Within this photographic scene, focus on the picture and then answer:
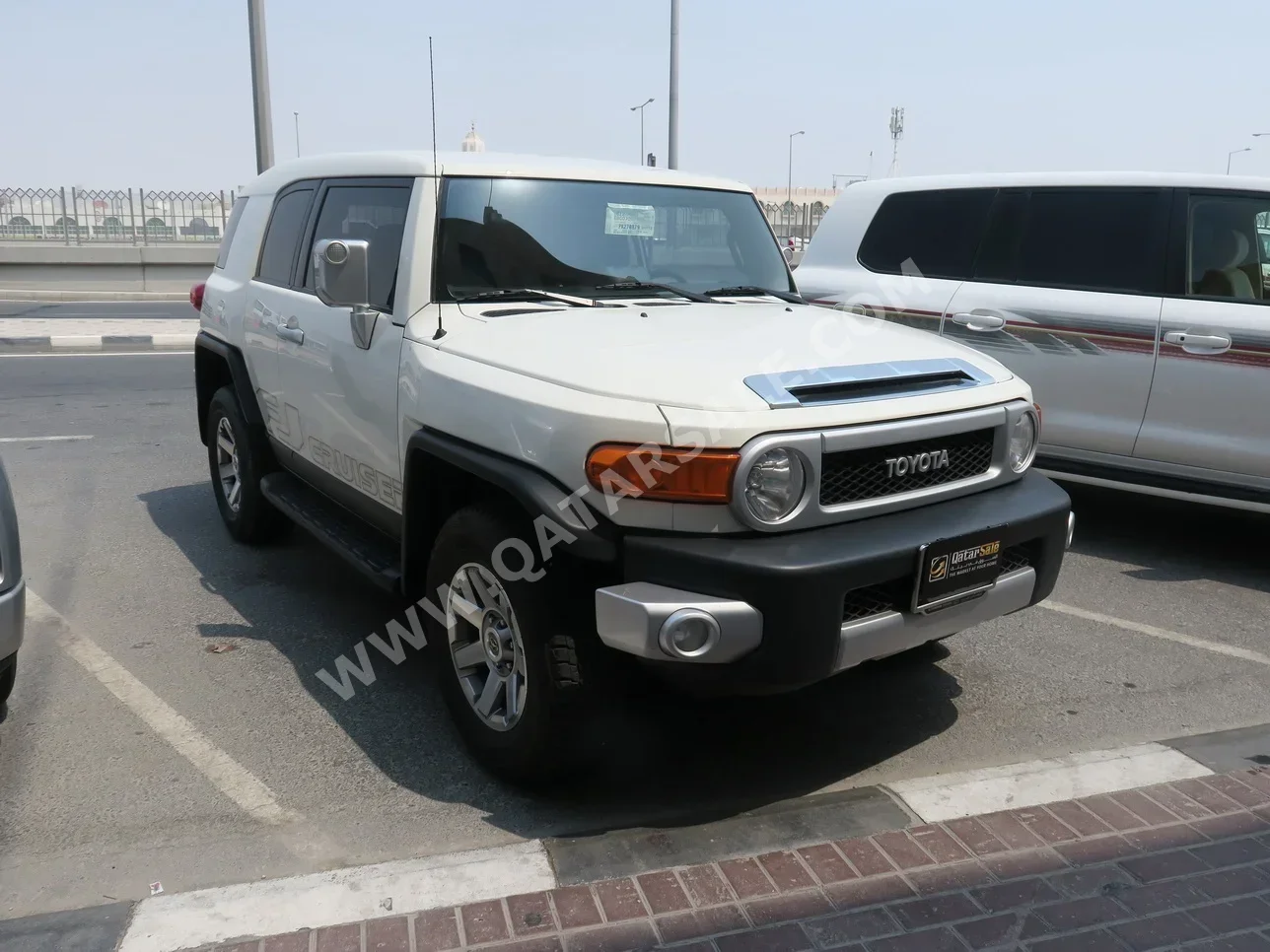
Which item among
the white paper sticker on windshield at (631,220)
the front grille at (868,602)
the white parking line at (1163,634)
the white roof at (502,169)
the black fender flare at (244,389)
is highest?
the white roof at (502,169)

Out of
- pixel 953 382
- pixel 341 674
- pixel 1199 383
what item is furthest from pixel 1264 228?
pixel 341 674

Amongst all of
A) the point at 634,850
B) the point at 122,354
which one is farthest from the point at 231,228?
the point at 122,354

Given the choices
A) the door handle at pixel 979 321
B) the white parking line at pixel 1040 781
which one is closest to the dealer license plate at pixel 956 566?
the white parking line at pixel 1040 781

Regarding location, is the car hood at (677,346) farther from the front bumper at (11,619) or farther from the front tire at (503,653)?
the front bumper at (11,619)

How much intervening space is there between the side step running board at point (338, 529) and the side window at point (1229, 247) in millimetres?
4029

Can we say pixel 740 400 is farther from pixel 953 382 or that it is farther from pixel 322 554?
pixel 322 554

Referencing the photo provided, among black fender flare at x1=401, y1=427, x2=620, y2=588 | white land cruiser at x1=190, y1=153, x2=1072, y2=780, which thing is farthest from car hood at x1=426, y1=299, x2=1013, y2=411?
black fender flare at x1=401, y1=427, x2=620, y2=588

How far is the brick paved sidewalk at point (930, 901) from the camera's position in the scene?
8.18 feet

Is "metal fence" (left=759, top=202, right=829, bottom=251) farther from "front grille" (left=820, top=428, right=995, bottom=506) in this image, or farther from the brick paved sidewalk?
the brick paved sidewalk

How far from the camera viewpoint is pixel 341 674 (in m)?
4.11

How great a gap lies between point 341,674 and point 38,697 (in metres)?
1.05

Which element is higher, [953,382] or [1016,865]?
[953,382]

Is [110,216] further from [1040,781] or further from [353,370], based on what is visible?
[1040,781]

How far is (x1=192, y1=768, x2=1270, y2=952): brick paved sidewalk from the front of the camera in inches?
98.2
